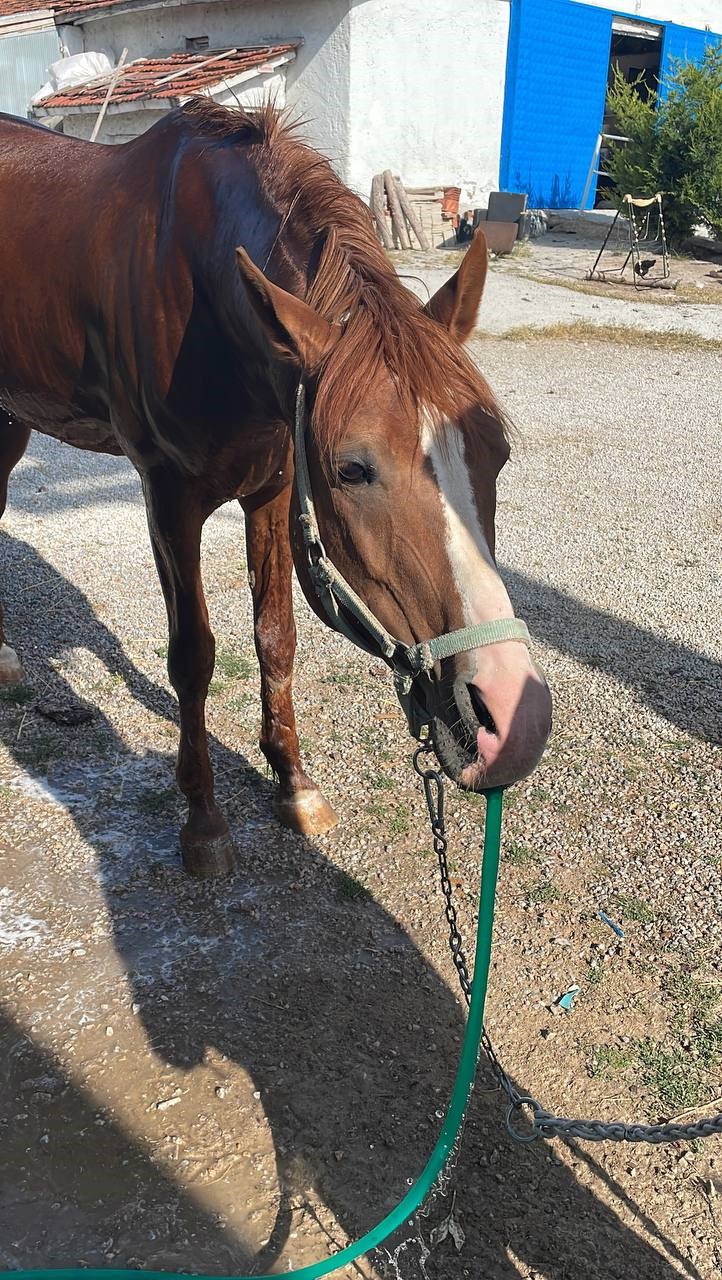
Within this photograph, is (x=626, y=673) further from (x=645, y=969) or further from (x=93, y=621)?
(x=93, y=621)

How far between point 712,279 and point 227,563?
11.2 m

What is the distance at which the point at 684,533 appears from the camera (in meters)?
5.69

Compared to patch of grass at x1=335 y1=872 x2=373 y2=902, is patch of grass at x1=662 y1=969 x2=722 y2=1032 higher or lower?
higher

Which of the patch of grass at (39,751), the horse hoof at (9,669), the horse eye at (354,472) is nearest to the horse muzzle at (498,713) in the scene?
the horse eye at (354,472)

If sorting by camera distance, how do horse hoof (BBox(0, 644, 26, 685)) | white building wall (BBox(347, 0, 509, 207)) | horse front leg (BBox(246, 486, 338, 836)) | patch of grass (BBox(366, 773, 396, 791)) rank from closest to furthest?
horse front leg (BBox(246, 486, 338, 836)), patch of grass (BBox(366, 773, 396, 791)), horse hoof (BBox(0, 644, 26, 685)), white building wall (BBox(347, 0, 509, 207))

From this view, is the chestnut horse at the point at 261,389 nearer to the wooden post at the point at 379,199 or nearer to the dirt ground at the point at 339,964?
the dirt ground at the point at 339,964

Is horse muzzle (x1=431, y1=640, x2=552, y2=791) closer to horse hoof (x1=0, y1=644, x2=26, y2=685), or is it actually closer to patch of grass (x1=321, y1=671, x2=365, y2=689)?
patch of grass (x1=321, y1=671, x2=365, y2=689)

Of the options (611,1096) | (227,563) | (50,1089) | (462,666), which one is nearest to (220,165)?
(462,666)

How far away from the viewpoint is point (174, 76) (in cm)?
1340

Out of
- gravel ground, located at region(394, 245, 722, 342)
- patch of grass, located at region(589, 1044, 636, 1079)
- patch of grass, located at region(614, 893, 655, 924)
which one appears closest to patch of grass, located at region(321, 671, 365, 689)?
patch of grass, located at region(614, 893, 655, 924)

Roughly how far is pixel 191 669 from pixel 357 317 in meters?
1.49

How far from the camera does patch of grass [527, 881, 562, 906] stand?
2963 mm

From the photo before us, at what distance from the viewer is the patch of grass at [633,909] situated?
290 centimetres

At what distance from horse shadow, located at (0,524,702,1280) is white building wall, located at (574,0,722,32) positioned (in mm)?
19039
